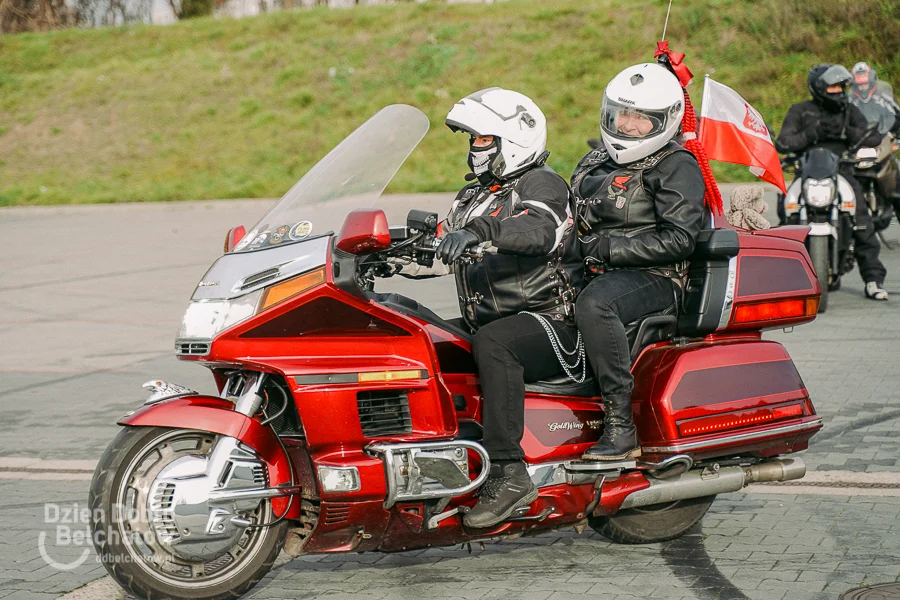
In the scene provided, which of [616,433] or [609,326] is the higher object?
[609,326]

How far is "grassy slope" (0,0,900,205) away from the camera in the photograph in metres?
27.9

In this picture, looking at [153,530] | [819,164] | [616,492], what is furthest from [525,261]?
[819,164]

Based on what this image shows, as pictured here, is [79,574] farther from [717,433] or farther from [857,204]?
[857,204]

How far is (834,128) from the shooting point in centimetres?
1128

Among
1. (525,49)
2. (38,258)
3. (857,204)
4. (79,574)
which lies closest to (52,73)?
(525,49)

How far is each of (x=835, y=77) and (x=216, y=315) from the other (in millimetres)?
8850

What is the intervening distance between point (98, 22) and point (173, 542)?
4720cm

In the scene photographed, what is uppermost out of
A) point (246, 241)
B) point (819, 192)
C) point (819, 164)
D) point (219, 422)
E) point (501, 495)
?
point (246, 241)

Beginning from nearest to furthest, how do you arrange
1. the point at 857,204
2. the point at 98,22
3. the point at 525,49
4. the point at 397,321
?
the point at 397,321 → the point at 857,204 → the point at 525,49 → the point at 98,22

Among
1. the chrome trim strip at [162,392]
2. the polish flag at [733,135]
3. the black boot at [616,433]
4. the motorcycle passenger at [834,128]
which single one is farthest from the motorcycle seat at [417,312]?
the motorcycle passenger at [834,128]

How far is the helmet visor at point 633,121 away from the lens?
4.77m

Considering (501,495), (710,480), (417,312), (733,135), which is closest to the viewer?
(501,495)

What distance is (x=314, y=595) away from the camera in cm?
434

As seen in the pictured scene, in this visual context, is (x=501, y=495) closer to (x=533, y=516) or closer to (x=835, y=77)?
(x=533, y=516)
